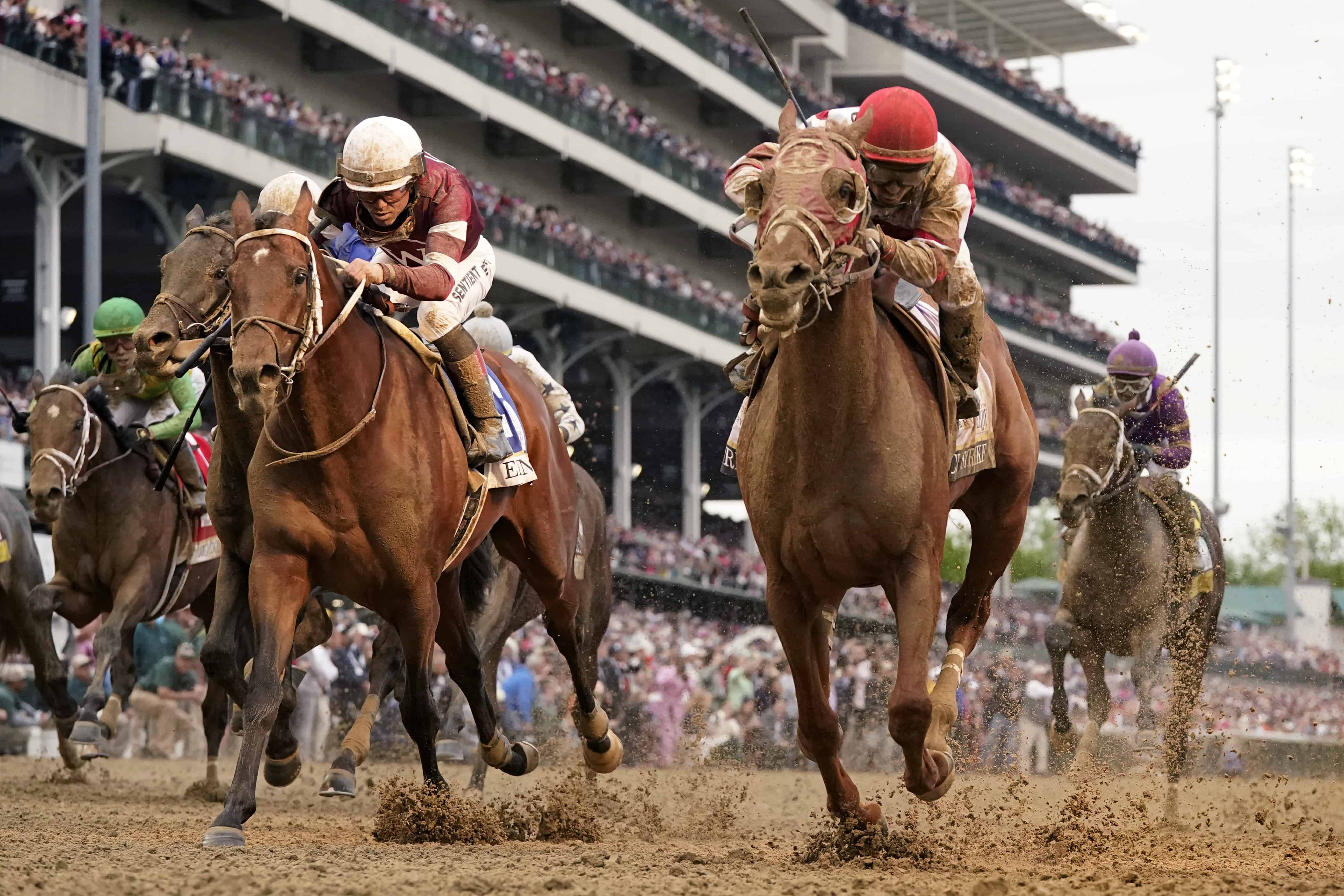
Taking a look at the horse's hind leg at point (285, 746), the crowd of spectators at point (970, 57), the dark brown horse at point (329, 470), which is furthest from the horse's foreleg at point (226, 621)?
the crowd of spectators at point (970, 57)

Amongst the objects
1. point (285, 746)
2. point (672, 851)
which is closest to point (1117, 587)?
point (672, 851)

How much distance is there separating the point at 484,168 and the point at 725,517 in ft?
33.2

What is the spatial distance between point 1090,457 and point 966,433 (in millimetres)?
4136

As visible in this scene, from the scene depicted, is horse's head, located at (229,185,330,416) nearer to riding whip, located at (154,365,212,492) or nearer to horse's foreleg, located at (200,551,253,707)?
riding whip, located at (154,365,212,492)

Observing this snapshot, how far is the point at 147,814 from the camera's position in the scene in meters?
9.52

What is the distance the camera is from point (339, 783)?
859cm

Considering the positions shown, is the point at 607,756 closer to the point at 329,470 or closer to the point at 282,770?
the point at 282,770

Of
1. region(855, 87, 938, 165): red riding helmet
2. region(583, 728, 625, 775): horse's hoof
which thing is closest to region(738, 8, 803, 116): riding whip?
region(855, 87, 938, 165): red riding helmet

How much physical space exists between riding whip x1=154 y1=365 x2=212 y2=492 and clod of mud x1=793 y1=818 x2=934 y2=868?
2969mm

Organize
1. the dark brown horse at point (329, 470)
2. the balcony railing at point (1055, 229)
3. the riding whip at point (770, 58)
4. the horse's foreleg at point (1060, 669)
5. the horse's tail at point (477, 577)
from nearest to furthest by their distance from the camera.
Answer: the riding whip at point (770, 58), the dark brown horse at point (329, 470), the horse's tail at point (477, 577), the horse's foreleg at point (1060, 669), the balcony railing at point (1055, 229)

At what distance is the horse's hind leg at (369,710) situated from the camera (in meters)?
8.60

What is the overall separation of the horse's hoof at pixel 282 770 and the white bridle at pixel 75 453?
260 cm

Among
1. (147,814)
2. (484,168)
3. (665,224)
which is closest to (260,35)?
(484,168)

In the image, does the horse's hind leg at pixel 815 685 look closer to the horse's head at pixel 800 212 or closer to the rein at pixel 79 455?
the horse's head at pixel 800 212
